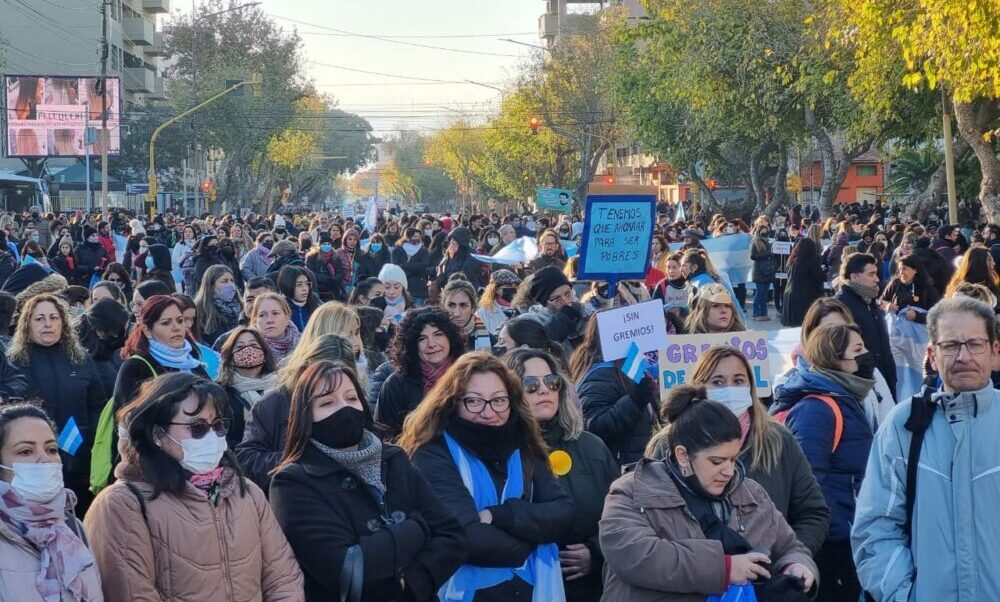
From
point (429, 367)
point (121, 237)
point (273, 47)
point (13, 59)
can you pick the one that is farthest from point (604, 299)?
point (13, 59)

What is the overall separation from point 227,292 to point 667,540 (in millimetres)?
7292

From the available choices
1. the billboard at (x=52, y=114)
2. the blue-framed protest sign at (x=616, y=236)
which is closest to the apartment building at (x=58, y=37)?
the billboard at (x=52, y=114)

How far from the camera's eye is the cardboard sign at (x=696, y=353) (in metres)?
7.18

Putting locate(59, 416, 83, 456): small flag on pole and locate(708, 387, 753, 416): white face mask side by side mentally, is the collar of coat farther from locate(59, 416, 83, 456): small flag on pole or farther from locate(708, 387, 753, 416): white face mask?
locate(59, 416, 83, 456): small flag on pole

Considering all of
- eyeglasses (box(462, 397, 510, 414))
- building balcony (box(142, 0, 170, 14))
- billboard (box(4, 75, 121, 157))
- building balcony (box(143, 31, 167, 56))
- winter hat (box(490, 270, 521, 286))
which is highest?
building balcony (box(142, 0, 170, 14))

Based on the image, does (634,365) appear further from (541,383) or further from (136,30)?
(136,30)

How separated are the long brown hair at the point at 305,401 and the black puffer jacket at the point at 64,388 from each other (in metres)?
2.76

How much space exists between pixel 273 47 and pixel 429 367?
66890 millimetres

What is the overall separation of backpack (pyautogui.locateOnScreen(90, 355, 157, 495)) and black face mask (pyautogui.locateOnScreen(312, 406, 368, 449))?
1979 mm

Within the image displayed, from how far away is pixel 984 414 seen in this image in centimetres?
443

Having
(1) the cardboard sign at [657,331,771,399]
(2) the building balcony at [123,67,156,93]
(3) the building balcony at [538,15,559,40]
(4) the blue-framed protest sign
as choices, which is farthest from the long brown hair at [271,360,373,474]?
(3) the building balcony at [538,15,559,40]

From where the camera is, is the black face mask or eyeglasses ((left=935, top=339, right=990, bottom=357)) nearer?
eyeglasses ((left=935, top=339, right=990, bottom=357))

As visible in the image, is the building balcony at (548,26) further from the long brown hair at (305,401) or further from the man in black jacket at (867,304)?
the long brown hair at (305,401)

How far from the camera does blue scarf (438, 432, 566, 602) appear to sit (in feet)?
17.1
